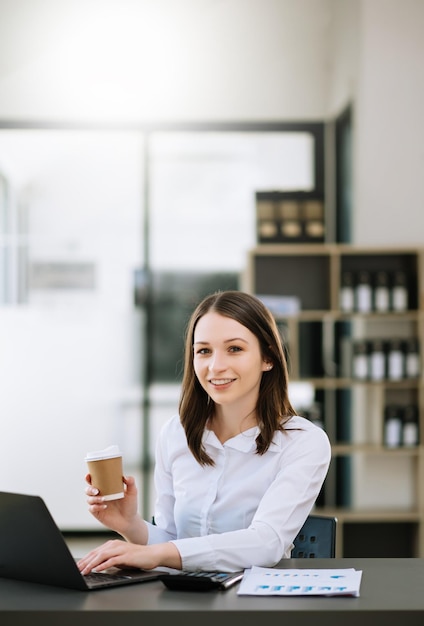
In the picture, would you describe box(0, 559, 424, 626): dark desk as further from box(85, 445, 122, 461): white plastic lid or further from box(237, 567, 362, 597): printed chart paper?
box(85, 445, 122, 461): white plastic lid

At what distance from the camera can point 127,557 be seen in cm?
176

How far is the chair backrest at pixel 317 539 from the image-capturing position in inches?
87.0

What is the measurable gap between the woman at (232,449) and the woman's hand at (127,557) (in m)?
0.14

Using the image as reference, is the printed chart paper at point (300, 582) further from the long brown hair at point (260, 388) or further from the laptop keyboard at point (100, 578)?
the long brown hair at point (260, 388)

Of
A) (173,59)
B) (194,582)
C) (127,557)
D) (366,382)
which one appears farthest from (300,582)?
(173,59)

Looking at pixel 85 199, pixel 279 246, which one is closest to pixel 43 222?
pixel 85 199

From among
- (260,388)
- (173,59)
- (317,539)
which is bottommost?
(317,539)

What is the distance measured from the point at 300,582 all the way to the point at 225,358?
0.60 metres

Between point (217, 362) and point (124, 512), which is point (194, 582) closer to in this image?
point (124, 512)

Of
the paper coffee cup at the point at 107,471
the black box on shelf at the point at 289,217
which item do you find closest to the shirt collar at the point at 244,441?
the paper coffee cup at the point at 107,471

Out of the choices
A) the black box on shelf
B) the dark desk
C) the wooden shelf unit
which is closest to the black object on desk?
the dark desk

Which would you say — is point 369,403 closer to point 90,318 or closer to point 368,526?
point 368,526

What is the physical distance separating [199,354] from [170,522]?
43cm

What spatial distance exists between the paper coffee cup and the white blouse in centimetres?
17
